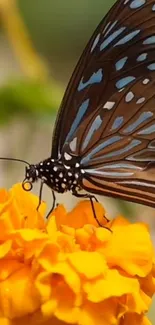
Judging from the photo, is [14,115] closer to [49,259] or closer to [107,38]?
[107,38]

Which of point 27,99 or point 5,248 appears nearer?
A: point 5,248

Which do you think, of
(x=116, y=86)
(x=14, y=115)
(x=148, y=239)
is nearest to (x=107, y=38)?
(x=116, y=86)

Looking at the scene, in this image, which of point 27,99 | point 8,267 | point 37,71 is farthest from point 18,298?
point 37,71

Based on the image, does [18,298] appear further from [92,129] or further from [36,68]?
[36,68]

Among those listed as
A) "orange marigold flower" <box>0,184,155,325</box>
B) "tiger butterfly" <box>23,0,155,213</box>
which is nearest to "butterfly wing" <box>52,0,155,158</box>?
"tiger butterfly" <box>23,0,155,213</box>

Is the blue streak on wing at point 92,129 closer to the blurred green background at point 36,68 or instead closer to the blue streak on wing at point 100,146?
the blue streak on wing at point 100,146

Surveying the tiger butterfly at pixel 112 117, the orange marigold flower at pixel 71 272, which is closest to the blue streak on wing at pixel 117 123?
the tiger butterfly at pixel 112 117
